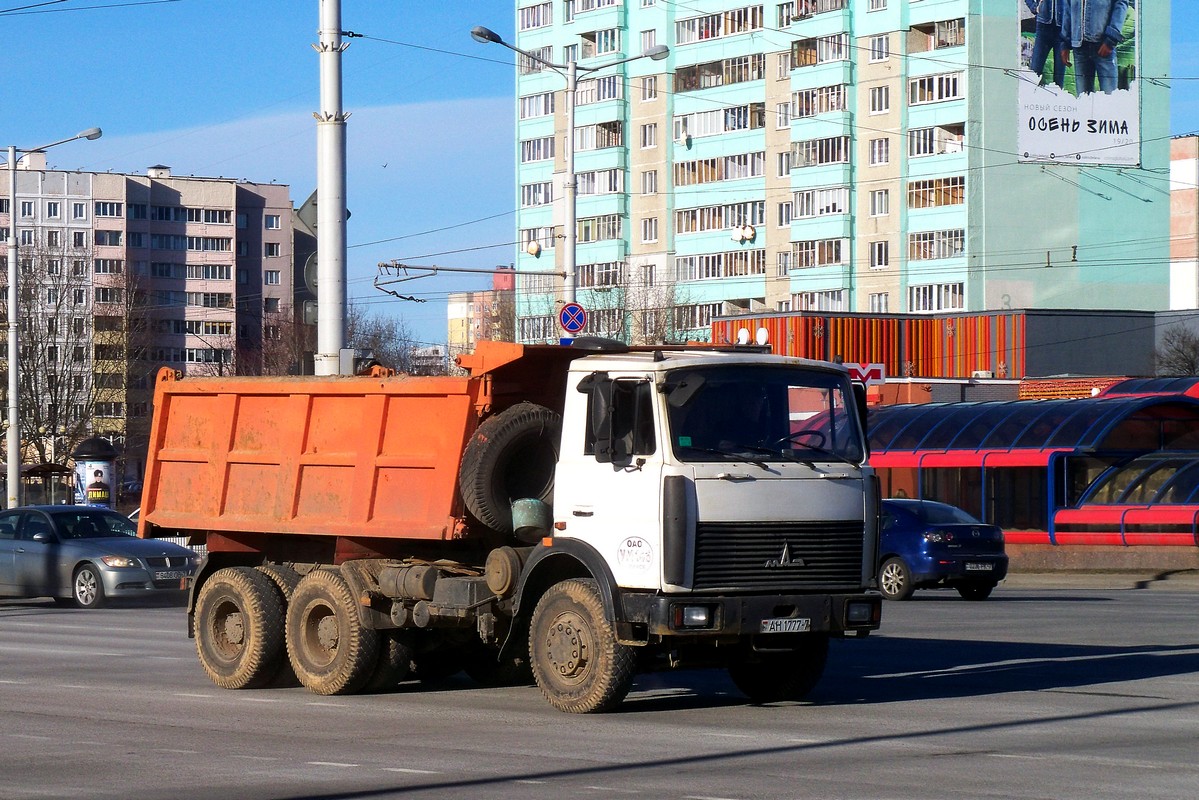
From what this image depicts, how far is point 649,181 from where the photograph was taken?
101m

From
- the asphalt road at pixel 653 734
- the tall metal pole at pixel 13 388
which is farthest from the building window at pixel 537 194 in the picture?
the asphalt road at pixel 653 734

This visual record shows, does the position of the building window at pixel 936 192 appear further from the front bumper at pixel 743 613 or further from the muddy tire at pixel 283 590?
the front bumper at pixel 743 613

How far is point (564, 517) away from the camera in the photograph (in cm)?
1285

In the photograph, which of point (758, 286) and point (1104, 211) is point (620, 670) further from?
point (758, 286)

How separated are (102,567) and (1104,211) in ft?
223

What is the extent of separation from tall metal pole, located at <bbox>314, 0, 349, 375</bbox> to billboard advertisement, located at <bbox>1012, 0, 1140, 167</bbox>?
6961cm

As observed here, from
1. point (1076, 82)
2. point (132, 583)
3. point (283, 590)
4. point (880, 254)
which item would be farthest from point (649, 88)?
point (283, 590)

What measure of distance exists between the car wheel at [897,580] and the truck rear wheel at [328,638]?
15363 mm

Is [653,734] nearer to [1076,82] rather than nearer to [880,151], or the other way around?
[1076,82]

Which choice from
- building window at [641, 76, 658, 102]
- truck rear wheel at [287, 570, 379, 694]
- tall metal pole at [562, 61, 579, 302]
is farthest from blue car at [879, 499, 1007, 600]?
building window at [641, 76, 658, 102]

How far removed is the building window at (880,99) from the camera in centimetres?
8906

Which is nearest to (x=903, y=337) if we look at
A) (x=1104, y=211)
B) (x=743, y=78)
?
(x=1104, y=211)

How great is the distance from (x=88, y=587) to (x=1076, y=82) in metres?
67.2

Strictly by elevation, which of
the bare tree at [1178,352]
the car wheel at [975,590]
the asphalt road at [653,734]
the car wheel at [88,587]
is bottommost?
the car wheel at [975,590]
